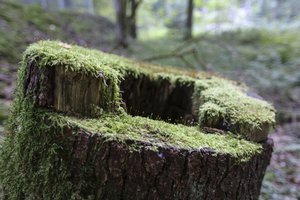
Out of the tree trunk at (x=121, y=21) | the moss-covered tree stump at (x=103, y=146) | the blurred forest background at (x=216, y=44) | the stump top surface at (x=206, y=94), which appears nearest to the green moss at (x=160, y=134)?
the moss-covered tree stump at (x=103, y=146)

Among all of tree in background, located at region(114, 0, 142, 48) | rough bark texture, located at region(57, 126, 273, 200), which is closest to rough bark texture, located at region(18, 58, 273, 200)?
rough bark texture, located at region(57, 126, 273, 200)

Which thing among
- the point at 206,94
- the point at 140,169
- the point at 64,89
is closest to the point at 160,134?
the point at 140,169

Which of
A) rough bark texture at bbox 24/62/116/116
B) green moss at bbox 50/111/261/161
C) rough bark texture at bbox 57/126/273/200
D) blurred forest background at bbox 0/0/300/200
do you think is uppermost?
blurred forest background at bbox 0/0/300/200

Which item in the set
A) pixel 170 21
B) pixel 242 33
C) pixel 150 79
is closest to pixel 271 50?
pixel 242 33

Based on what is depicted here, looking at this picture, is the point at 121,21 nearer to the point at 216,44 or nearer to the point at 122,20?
the point at 122,20

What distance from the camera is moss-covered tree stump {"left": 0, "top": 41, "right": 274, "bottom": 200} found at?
72.6 inches

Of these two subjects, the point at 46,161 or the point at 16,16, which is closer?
the point at 46,161

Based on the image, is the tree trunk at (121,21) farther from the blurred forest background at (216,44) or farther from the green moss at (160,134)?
the green moss at (160,134)

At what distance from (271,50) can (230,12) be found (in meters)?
8.04

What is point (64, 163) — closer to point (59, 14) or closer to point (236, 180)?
point (236, 180)

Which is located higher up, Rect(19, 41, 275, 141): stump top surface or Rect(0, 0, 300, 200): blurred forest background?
Rect(0, 0, 300, 200): blurred forest background

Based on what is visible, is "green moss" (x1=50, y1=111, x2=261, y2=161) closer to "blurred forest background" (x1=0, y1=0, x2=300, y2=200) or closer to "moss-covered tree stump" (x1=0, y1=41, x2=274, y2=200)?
"moss-covered tree stump" (x1=0, y1=41, x2=274, y2=200)

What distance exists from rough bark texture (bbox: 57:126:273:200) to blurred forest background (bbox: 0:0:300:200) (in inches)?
62.4

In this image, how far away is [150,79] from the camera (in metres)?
3.42
